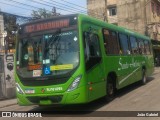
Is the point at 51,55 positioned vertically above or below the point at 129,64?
above

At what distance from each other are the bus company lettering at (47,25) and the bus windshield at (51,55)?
238 millimetres

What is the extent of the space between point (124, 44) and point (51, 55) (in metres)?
5.44

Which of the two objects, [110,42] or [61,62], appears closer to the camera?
[61,62]

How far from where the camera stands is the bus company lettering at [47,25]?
9995 mm

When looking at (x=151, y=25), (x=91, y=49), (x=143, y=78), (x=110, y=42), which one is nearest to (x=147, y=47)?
(x=143, y=78)

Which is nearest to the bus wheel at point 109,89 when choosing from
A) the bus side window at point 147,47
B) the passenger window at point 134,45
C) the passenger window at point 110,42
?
the passenger window at point 110,42

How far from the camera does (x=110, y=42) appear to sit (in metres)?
12.4

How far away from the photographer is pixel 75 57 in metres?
9.54

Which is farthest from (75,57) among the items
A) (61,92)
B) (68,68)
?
(61,92)

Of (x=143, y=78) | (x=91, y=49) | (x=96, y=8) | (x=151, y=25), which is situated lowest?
(x=143, y=78)

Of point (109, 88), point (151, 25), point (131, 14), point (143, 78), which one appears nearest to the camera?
point (109, 88)

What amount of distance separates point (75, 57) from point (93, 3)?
44651 mm

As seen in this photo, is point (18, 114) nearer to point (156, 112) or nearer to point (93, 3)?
point (156, 112)

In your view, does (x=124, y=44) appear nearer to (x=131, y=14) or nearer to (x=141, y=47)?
(x=141, y=47)
